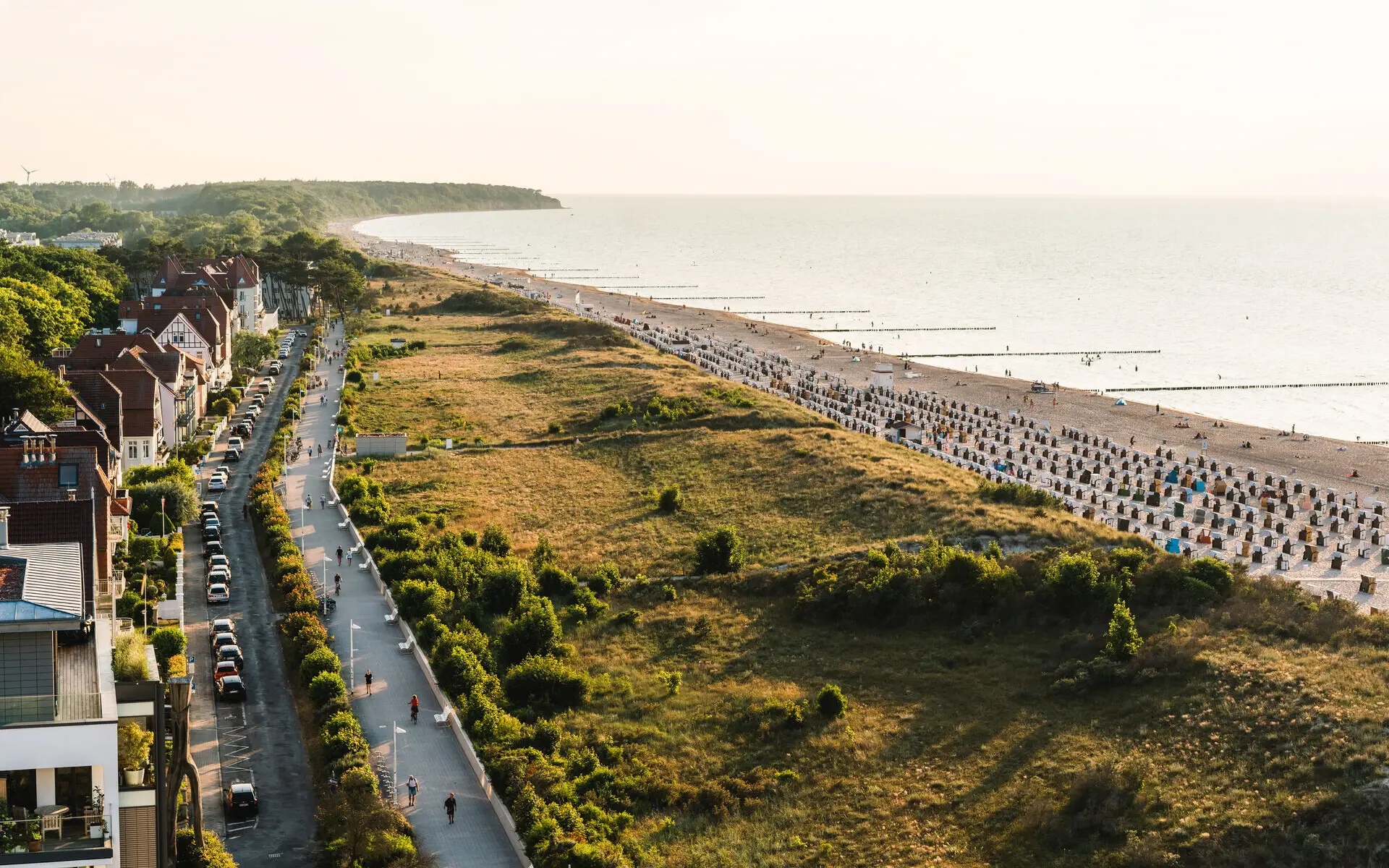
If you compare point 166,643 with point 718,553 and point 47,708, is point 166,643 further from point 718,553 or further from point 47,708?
point 718,553

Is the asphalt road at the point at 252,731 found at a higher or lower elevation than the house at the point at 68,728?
lower

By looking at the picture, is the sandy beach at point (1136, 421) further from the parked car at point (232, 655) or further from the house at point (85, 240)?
the house at point (85, 240)

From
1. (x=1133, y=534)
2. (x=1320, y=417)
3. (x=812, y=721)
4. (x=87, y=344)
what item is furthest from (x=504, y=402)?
(x=1320, y=417)

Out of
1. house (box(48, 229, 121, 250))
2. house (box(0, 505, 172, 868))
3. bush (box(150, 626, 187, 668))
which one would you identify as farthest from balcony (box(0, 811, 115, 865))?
house (box(48, 229, 121, 250))

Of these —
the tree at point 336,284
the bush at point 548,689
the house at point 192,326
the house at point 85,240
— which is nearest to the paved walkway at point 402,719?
the bush at point 548,689

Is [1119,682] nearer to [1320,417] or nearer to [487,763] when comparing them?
[487,763]
